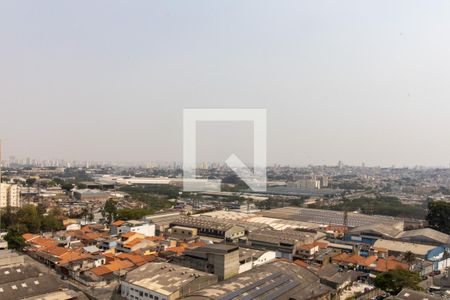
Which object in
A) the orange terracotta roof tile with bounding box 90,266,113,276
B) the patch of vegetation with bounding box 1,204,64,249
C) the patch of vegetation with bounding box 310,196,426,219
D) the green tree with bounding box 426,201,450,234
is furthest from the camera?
the patch of vegetation with bounding box 310,196,426,219

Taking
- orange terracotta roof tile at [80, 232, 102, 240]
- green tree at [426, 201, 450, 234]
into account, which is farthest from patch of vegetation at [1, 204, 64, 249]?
green tree at [426, 201, 450, 234]

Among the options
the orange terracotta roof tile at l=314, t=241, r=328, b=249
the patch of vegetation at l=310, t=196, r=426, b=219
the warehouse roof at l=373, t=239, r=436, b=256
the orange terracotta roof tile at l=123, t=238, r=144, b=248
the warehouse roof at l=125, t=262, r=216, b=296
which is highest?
the warehouse roof at l=125, t=262, r=216, b=296

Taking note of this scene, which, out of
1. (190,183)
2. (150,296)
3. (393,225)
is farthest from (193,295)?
(190,183)

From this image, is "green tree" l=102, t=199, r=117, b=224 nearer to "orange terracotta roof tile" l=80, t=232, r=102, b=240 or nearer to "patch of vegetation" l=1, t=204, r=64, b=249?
"patch of vegetation" l=1, t=204, r=64, b=249

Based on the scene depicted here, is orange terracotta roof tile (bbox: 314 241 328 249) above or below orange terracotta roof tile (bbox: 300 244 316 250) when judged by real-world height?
below

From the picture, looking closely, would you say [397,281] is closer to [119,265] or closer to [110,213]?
[119,265]

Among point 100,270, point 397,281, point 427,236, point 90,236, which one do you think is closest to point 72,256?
point 100,270
